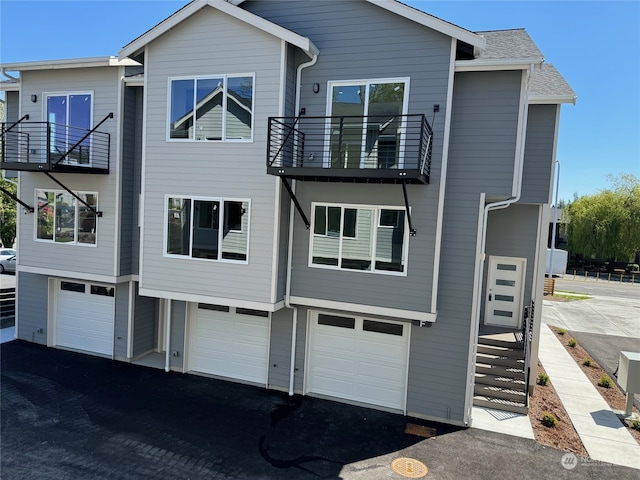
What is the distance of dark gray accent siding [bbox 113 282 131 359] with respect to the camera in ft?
38.7

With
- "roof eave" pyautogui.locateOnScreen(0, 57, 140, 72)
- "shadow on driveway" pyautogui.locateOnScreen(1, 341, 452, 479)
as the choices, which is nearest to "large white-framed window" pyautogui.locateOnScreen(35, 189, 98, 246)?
"roof eave" pyautogui.locateOnScreen(0, 57, 140, 72)

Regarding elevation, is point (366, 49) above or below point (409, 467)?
above

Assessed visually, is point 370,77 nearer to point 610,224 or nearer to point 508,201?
point 508,201

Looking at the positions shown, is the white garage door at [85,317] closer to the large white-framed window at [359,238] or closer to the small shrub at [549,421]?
the large white-framed window at [359,238]

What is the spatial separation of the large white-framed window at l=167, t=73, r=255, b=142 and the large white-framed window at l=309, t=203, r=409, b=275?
2.63 m

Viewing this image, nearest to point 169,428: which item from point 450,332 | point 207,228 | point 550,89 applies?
point 207,228

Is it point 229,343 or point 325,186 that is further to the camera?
point 229,343

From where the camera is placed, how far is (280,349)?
10258 mm

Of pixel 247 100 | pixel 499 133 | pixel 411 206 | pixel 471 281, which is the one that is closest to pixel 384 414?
pixel 471 281

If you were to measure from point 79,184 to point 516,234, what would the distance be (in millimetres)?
12558

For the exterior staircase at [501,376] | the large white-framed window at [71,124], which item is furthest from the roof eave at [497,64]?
the large white-framed window at [71,124]

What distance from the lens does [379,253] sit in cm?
908

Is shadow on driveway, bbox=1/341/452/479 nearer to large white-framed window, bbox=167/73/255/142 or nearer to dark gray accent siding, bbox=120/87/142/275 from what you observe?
dark gray accent siding, bbox=120/87/142/275

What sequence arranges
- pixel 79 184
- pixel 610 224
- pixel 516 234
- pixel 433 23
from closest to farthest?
pixel 433 23, pixel 516 234, pixel 79 184, pixel 610 224
